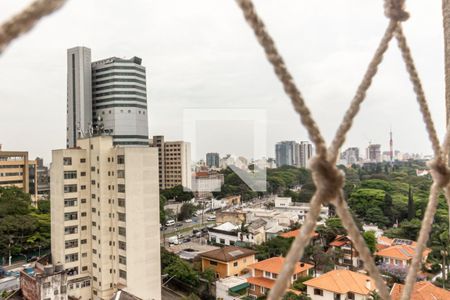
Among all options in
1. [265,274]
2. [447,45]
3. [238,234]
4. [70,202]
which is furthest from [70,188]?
[447,45]

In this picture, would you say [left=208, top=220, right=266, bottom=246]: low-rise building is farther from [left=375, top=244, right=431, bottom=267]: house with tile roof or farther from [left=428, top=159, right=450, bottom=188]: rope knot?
[left=428, top=159, right=450, bottom=188]: rope knot

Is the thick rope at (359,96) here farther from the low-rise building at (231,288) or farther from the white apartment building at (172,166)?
the white apartment building at (172,166)

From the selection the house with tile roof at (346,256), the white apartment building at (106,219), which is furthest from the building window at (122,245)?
the house with tile roof at (346,256)

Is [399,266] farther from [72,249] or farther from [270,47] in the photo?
[270,47]

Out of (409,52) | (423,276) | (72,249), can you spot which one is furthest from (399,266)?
(409,52)

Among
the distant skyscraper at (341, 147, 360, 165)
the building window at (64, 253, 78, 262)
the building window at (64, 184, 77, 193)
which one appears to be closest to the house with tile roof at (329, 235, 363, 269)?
the building window at (64, 253, 78, 262)

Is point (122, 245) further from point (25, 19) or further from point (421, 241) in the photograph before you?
point (25, 19)
